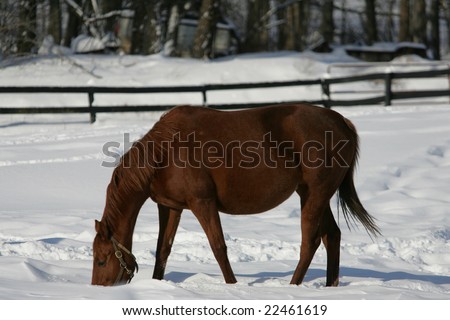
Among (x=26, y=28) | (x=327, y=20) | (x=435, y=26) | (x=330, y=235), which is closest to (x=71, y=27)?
(x=26, y=28)

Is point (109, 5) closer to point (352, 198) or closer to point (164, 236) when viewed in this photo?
point (352, 198)

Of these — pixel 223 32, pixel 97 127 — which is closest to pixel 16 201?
pixel 97 127

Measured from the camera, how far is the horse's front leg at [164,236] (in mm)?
6133

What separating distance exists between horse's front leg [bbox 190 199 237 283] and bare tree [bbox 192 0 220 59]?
21274 mm

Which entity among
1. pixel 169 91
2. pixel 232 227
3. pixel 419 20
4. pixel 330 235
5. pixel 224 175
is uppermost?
pixel 224 175

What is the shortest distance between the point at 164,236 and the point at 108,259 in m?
0.54

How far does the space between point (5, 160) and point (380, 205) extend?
619 cm

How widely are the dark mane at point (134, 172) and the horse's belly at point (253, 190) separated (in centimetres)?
50

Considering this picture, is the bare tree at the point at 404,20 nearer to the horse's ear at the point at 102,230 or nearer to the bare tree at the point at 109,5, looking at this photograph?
the bare tree at the point at 109,5

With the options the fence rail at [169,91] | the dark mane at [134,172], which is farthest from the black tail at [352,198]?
the fence rail at [169,91]

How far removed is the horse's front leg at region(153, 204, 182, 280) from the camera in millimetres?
6133

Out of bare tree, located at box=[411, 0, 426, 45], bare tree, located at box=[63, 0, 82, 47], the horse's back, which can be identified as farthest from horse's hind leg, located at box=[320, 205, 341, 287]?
bare tree, located at box=[411, 0, 426, 45]

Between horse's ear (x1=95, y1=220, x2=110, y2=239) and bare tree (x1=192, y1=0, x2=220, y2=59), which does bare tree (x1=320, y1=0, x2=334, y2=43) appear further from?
horse's ear (x1=95, y1=220, x2=110, y2=239)

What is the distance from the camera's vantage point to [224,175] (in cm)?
600
